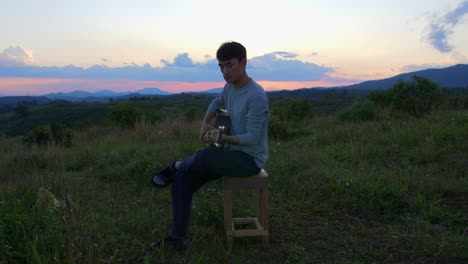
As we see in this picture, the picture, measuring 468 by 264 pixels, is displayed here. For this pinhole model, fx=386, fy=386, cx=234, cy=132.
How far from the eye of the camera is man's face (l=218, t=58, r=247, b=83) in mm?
2855

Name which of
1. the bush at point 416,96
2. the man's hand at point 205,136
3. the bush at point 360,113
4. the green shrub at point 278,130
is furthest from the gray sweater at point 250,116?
the bush at point 360,113

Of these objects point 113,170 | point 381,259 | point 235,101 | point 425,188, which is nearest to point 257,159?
point 235,101

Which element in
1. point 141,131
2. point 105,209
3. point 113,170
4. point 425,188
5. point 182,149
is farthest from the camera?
point 141,131

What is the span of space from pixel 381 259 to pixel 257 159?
1.16 metres

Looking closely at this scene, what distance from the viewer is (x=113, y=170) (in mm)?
5355

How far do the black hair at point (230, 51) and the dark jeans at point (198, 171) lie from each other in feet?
2.24

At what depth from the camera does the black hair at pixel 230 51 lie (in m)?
2.82

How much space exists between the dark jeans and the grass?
0.25m

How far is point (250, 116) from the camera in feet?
9.18

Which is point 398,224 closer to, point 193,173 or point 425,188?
point 425,188

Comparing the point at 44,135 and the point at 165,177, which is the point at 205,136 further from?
the point at 44,135

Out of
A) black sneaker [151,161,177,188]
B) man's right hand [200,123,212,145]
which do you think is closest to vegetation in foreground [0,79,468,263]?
black sneaker [151,161,177,188]

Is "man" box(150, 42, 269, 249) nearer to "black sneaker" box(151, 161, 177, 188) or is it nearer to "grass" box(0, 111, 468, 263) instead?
"black sneaker" box(151, 161, 177, 188)

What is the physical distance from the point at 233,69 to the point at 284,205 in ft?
5.81
